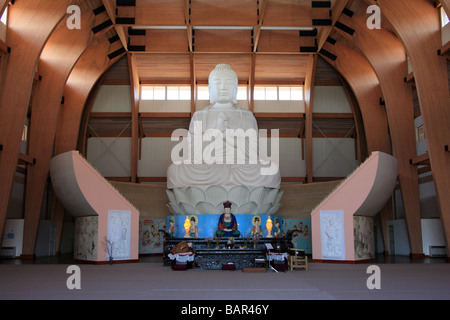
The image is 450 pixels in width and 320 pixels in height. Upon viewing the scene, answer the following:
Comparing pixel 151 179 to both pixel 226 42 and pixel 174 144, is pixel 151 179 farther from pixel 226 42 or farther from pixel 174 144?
pixel 226 42

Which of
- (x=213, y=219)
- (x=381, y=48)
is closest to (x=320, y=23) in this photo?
(x=381, y=48)

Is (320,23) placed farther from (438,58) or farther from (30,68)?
(30,68)

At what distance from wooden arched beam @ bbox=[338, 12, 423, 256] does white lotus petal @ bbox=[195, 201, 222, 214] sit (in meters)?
6.31

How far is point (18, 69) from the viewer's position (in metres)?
12.4

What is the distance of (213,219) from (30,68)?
667 centimetres

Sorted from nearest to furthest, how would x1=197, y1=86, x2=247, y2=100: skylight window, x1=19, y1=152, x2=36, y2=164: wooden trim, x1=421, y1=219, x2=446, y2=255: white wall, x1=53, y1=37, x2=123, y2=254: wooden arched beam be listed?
x1=19, y1=152, x2=36, y2=164: wooden trim < x1=421, y1=219, x2=446, y2=255: white wall < x1=53, y1=37, x2=123, y2=254: wooden arched beam < x1=197, y1=86, x2=247, y2=100: skylight window

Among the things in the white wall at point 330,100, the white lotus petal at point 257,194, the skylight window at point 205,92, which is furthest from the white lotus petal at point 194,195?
the white wall at point 330,100

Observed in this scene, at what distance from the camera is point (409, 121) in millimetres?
15570

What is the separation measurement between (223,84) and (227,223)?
17.9ft

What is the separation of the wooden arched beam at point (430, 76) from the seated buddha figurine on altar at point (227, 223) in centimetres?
570

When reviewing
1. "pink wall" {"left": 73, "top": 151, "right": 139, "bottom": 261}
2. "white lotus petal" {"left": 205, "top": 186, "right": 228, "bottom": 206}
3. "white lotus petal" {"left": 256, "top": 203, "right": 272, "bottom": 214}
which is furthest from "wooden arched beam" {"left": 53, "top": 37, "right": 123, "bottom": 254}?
"white lotus petal" {"left": 256, "top": 203, "right": 272, "bottom": 214}

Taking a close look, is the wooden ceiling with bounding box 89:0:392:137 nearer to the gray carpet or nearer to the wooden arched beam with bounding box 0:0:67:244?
the wooden arched beam with bounding box 0:0:67:244

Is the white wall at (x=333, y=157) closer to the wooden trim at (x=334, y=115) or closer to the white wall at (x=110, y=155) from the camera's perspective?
the wooden trim at (x=334, y=115)

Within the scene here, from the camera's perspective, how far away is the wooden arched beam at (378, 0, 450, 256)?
12.7m
